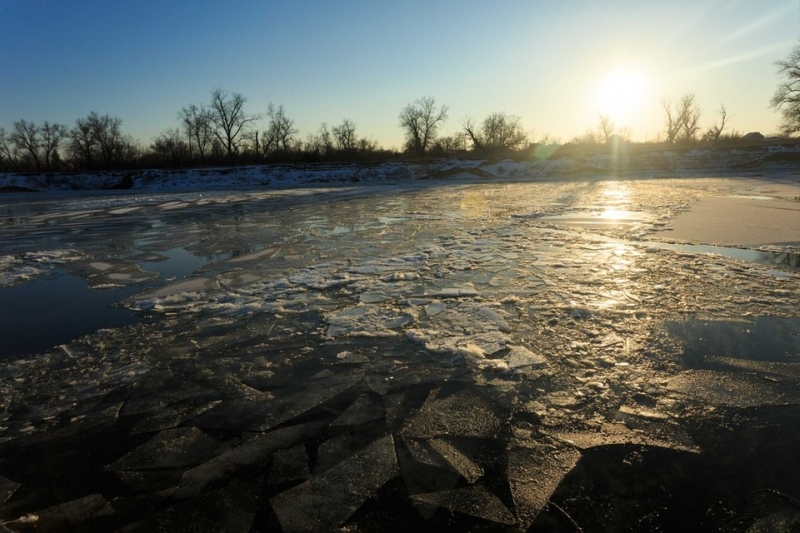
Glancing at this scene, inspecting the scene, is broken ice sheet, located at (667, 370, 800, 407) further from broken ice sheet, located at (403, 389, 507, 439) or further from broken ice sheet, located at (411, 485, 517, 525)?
broken ice sheet, located at (411, 485, 517, 525)

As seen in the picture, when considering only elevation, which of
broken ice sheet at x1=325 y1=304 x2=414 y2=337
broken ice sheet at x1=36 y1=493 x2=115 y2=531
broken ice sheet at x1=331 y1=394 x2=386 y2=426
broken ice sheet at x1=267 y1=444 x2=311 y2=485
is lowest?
broken ice sheet at x1=36 y1=493 x2=115 y2=531

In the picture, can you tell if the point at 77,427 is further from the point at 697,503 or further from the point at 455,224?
the point at 455,224

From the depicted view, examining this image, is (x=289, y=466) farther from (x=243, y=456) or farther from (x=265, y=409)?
(x=265, y=409)

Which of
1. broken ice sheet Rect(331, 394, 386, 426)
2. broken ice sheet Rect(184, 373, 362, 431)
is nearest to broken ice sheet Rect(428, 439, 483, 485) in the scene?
broken ice sheet Rect(331, 394, 386, 426)

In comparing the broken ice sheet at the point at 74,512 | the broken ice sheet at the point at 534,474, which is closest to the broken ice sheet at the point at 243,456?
the broken ice sheet at the point at 74,512

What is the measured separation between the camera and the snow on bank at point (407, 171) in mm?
30562

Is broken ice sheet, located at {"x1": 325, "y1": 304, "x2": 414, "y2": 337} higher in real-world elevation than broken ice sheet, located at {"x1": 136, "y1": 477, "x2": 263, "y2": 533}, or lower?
higher

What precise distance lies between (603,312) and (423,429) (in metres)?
2.42

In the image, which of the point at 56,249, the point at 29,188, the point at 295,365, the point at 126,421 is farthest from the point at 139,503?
the point at 29,188

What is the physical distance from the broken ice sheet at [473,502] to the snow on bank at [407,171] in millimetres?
30609

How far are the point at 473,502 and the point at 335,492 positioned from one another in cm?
62

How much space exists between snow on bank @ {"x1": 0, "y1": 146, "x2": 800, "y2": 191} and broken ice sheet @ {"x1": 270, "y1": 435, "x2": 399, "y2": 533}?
30.5 meters

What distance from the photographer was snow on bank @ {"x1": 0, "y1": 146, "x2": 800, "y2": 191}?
30.6 m

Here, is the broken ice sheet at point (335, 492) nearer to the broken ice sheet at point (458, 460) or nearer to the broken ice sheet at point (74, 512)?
the broken ice sheet at point (458, 460)
